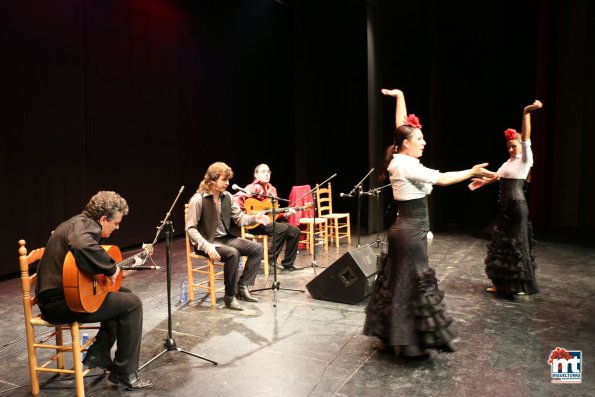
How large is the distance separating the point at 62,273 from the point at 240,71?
7.20m

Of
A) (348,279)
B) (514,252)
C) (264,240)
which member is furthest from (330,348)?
(264,240)

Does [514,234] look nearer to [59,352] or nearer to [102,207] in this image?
[102,207]

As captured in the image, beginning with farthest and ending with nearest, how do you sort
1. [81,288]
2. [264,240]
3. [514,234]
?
1. [264,240]
2. [514,234]
3. [81,288]

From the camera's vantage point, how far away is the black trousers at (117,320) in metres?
2.73

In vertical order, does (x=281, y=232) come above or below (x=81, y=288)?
below

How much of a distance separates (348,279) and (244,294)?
0.95m

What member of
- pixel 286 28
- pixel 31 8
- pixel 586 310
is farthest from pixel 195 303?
pixel 286 28

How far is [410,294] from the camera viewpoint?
10.2 ft

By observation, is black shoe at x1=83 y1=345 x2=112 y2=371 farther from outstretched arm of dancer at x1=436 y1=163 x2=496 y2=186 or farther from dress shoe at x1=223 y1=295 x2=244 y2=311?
outstretched arm of dancer at x1=436 y1=163 x2=496 y2=186

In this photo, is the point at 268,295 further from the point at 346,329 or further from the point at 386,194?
the point at 386,194

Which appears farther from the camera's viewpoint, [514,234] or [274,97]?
[274,97]

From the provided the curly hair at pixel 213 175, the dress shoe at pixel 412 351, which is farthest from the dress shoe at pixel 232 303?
the dress shoe at pixel 412 351

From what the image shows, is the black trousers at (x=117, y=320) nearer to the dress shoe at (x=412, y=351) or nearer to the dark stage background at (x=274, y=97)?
the dress shoe at (x=412, y=351)

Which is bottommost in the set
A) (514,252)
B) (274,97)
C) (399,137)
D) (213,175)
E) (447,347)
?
(447,347)
